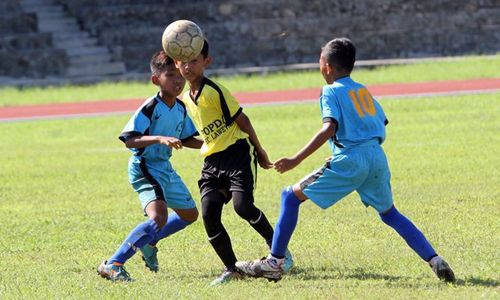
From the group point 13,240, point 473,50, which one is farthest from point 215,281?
point 473,50

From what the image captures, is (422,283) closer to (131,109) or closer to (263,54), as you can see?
(131,109)

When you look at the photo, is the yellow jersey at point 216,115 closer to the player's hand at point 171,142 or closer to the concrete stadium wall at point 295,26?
the player's hand at point 171,142

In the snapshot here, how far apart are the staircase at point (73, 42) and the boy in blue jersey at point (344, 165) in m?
23.4

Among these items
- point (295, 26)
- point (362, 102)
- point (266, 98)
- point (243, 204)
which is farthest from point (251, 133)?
point (295, 26)

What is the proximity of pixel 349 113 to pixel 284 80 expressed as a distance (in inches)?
772

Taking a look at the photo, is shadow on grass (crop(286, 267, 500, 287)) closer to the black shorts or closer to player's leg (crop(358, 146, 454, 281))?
player's leg (crop(358, 146, 454, 281))

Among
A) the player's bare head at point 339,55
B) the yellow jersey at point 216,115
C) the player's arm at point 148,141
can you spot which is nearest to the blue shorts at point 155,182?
the player's arm at point 148,141

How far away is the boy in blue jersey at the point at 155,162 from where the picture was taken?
7.82m

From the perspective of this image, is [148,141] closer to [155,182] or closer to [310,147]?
[155,182]

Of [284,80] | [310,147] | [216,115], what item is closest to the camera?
[310,147]

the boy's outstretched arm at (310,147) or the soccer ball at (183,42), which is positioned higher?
the soccer ball at (183,42)

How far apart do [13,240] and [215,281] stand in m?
2.90

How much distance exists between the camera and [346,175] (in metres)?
7.25

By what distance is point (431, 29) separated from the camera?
32375 mm
